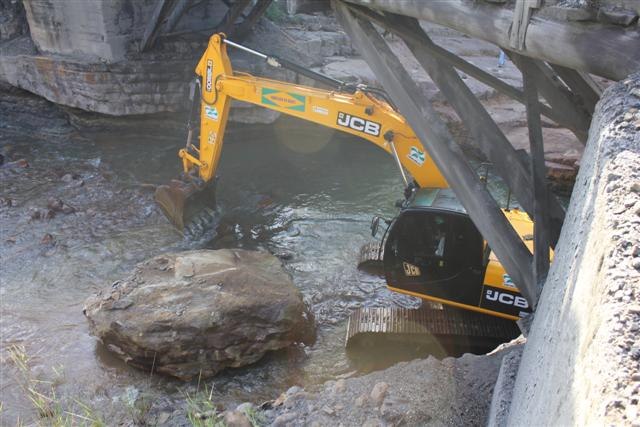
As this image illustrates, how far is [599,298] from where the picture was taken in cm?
134

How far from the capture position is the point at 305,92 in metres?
6.51

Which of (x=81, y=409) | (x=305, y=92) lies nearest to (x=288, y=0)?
(x=305, y=92)

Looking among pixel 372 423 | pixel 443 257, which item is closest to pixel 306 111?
pixel 443 257

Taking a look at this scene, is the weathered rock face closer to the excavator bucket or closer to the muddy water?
the muddy water

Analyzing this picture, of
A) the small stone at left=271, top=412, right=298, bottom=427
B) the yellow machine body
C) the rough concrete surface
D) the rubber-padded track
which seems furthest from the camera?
the yellow machine body

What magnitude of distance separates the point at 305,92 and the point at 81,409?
4.09 metres

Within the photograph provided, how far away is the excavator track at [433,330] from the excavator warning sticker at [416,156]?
1611 millimetres

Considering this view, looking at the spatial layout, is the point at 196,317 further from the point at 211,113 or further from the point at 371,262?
the point at 211,113

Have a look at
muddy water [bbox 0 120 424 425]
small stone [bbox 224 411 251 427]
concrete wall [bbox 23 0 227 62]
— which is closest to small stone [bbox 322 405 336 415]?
small stone [bbox 224 411 251 427]

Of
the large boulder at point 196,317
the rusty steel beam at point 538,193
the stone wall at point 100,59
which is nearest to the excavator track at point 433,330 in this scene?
the large boulder at point 196,317

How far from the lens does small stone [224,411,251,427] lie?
142 inches

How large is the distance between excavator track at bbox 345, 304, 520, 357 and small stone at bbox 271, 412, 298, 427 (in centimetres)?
219

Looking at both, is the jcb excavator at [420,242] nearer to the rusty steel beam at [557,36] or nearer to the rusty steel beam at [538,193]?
the rusty steel beam at [538,193]

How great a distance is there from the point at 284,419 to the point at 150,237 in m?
5.38
